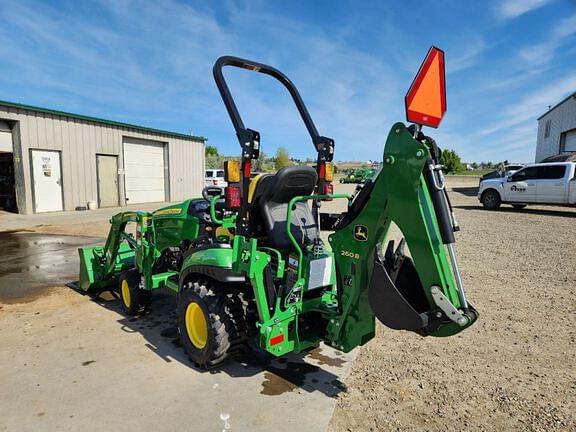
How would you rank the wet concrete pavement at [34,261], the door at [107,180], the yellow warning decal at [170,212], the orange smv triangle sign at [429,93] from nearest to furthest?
the orange smv triangle sign at [429,93]
the yellow warning decal at [170,212]
the wet concrete pavement at [34,261]
the door at [107,180]

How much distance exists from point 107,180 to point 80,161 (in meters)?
1.55

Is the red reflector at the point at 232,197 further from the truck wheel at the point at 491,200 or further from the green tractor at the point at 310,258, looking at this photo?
the truck wheel at the point at 491,200

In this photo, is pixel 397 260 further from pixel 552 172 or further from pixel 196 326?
pixel 552 172

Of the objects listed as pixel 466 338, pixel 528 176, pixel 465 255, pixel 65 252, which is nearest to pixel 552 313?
pixel 466 338

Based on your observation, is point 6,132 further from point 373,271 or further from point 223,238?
point 373,271

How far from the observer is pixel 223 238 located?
12.3 ft

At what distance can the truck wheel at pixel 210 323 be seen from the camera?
3051mm

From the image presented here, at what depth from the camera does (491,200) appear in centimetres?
1548

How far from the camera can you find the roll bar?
2.97 m

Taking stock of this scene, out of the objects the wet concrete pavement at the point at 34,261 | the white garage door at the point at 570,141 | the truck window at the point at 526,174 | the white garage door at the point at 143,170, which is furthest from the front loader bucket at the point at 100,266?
the white garage door at the point at 570,141

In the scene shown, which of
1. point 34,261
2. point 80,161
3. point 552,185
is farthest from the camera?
point 80,161

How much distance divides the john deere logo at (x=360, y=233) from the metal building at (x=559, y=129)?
28345 mm

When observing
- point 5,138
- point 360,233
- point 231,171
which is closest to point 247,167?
point 231,171

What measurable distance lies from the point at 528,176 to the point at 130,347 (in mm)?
14981
